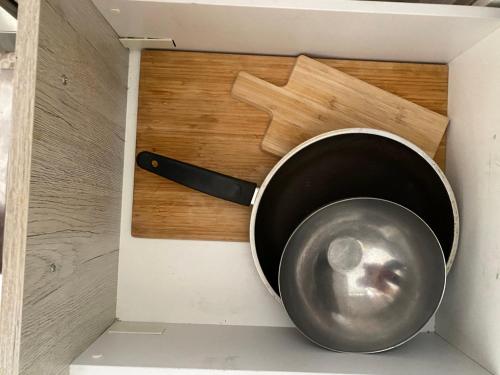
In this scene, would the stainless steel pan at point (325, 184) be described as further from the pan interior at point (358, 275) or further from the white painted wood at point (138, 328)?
the white painted wood at point (138, 328)

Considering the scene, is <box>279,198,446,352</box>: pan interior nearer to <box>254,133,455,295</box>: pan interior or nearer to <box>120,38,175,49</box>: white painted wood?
<box>254,133,455,295</box>: pan interior

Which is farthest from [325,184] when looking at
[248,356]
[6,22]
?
[6,22]

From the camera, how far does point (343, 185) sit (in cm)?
75

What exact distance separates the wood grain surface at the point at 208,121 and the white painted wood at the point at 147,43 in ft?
A: 0.06

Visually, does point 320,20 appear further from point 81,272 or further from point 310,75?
point 81,272

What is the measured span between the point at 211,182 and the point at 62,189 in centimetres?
25

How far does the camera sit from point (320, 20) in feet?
2.14

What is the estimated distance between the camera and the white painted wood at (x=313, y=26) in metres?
0.62

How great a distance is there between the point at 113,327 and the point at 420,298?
470 mm

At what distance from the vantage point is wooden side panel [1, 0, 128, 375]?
0.47 meters

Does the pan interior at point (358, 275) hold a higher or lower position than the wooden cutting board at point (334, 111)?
lower

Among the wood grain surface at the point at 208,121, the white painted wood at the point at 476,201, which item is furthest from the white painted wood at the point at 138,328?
the white painted wood at the point at 476,201

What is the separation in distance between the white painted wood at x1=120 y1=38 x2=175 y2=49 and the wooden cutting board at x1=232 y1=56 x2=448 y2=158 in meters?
0.19

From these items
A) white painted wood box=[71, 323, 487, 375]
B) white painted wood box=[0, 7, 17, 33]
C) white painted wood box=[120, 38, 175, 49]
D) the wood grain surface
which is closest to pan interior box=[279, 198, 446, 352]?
white painted wood box=[71, 323, 487, 375]
